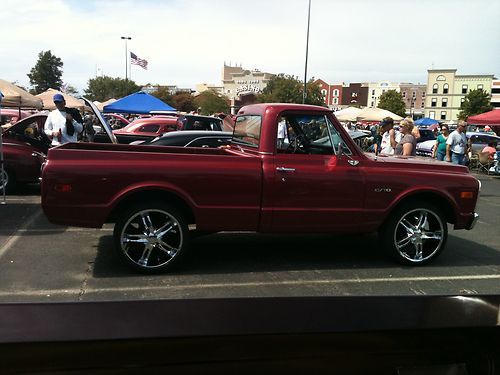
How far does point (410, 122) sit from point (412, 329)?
8.52 metres

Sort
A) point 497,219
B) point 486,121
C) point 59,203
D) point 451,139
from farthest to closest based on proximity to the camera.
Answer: point 486,121, point 451,139, point 497,219, point 59,203

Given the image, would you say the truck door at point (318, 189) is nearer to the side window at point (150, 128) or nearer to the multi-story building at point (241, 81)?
the side window at point (150, 128)

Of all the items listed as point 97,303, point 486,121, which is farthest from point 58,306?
point 486,121

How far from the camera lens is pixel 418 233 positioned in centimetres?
543

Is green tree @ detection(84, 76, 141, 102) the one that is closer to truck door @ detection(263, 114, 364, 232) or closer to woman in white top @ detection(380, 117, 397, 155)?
woman in white top @ detection(380, 117, 397, 155)

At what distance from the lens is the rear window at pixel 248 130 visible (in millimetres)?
5398

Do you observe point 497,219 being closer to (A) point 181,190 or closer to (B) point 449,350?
(A) point 181,190

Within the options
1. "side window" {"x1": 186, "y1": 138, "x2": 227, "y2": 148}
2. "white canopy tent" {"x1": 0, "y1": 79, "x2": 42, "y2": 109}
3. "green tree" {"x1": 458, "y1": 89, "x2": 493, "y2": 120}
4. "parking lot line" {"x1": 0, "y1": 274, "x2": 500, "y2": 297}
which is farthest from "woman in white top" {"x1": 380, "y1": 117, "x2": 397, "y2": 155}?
"green tree" {"x1": 458, "y1": 89, "x2": 493, "y2": 120}

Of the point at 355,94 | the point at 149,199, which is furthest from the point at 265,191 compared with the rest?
the point at 355,94

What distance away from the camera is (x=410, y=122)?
30.3 feet

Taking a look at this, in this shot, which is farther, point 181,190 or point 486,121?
point 486,121

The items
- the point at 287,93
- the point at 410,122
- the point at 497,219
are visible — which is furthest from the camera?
the point at 287,93

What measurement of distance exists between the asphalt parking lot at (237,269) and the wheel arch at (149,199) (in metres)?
0.64

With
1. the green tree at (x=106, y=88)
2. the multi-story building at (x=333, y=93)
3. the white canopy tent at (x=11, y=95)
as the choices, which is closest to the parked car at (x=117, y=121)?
the white canopy tent at (x=11, y=95)
